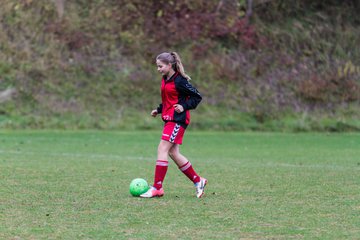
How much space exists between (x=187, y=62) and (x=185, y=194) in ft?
57.2

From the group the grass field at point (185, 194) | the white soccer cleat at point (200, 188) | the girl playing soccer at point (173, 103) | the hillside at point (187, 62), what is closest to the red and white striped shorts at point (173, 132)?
the girl playing soccer at point (173, 103)

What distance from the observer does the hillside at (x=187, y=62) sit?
24.8 meters

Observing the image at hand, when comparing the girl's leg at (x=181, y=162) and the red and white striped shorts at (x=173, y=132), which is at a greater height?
the red and white striped shorts at (x=173, y=132)

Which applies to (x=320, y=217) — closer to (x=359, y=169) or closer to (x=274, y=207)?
(x=274, y=207)

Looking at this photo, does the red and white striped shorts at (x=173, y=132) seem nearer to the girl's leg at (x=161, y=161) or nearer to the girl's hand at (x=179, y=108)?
the girl's leg at (x=161, y=161)

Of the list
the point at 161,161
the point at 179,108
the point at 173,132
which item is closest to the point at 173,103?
the point at 179,108

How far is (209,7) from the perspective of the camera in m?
27.6

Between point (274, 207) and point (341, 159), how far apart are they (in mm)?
7052

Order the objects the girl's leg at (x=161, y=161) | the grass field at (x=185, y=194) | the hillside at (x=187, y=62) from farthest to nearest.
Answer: the hillside at (x=187, y=62)
the girl's leg at (x=161, y=161)
the grass field at (x=185, y=194)

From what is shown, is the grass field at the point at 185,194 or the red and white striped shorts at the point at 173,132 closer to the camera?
the grass field at the point at 185,194

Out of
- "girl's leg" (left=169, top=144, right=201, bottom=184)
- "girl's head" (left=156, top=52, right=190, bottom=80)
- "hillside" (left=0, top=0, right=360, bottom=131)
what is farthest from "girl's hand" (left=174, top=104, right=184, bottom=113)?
"hillside" (left=0, top=0, right=360, bottom=131)

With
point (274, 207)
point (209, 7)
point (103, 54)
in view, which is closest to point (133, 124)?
point (103, 54)

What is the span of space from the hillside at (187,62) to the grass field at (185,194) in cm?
597

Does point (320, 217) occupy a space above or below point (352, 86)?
above
